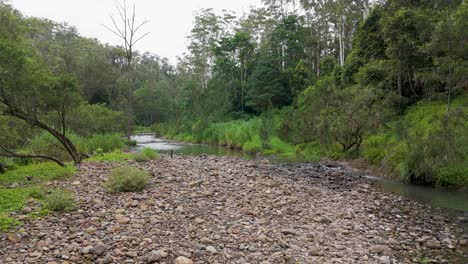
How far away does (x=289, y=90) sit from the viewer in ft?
143

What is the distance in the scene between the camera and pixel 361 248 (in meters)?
7.07

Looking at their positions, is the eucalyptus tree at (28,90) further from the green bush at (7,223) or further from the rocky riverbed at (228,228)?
the green bush at (7,223)

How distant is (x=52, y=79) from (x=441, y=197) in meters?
14.3

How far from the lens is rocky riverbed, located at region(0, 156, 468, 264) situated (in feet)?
19.8

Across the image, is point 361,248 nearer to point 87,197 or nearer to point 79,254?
point 79,254

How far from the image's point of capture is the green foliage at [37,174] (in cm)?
1061

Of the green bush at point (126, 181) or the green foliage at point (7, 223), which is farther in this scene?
the green bush at point (126, 181)

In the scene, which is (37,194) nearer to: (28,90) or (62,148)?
(28,90)

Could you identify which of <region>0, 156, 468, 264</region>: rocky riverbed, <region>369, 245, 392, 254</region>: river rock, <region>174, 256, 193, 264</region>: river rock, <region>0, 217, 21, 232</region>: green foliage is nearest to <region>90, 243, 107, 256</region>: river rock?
<region>0, 156, 468, 264</region>: rocky riverbed

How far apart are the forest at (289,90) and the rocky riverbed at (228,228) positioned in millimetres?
3482

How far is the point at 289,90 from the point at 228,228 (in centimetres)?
3770

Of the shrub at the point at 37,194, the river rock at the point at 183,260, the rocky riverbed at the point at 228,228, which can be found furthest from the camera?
the shrub at the point at 37,194

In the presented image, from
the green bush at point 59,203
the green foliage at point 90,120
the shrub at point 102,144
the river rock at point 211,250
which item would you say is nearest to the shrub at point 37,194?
the green bush at point 59,203

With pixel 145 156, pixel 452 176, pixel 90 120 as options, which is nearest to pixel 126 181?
pixel 145 156
